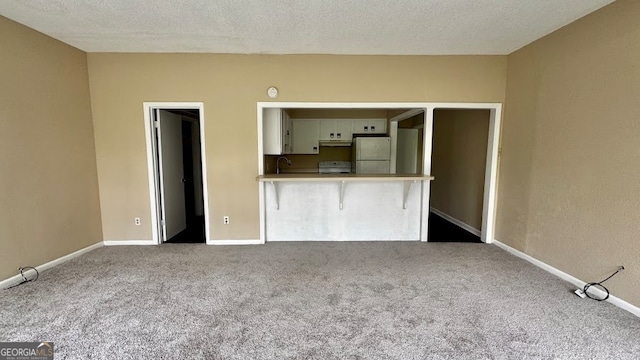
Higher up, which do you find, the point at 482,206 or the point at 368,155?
the point at 368,155

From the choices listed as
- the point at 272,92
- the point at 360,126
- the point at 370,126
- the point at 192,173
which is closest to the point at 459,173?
the point at 370,126

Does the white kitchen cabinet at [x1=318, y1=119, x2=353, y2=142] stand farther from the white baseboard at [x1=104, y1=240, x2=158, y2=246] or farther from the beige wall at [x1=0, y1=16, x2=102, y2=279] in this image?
the beige wall at [x1=0, y1=16, x2=102, y2=279]

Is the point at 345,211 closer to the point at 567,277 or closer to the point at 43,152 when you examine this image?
the point at 567,277

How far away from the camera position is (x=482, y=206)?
4031 millimetres

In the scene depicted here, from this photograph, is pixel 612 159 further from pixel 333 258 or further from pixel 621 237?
pixel 333 258

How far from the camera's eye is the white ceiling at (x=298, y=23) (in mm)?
2316

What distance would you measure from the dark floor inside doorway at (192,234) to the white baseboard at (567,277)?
410 centimetres

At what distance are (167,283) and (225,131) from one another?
1904 millimetres

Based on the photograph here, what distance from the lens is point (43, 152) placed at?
2863 mm

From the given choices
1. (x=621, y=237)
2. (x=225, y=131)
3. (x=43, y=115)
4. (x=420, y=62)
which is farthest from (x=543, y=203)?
(x=43, y=115)

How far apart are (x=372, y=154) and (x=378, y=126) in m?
0.65

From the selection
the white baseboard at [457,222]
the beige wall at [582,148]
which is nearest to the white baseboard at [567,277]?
the beige wall at [582,148]

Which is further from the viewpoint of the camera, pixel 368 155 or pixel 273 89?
pixel 368 155

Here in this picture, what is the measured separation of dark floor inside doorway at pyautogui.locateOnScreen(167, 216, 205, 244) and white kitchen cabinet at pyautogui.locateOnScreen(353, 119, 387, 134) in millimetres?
3428
